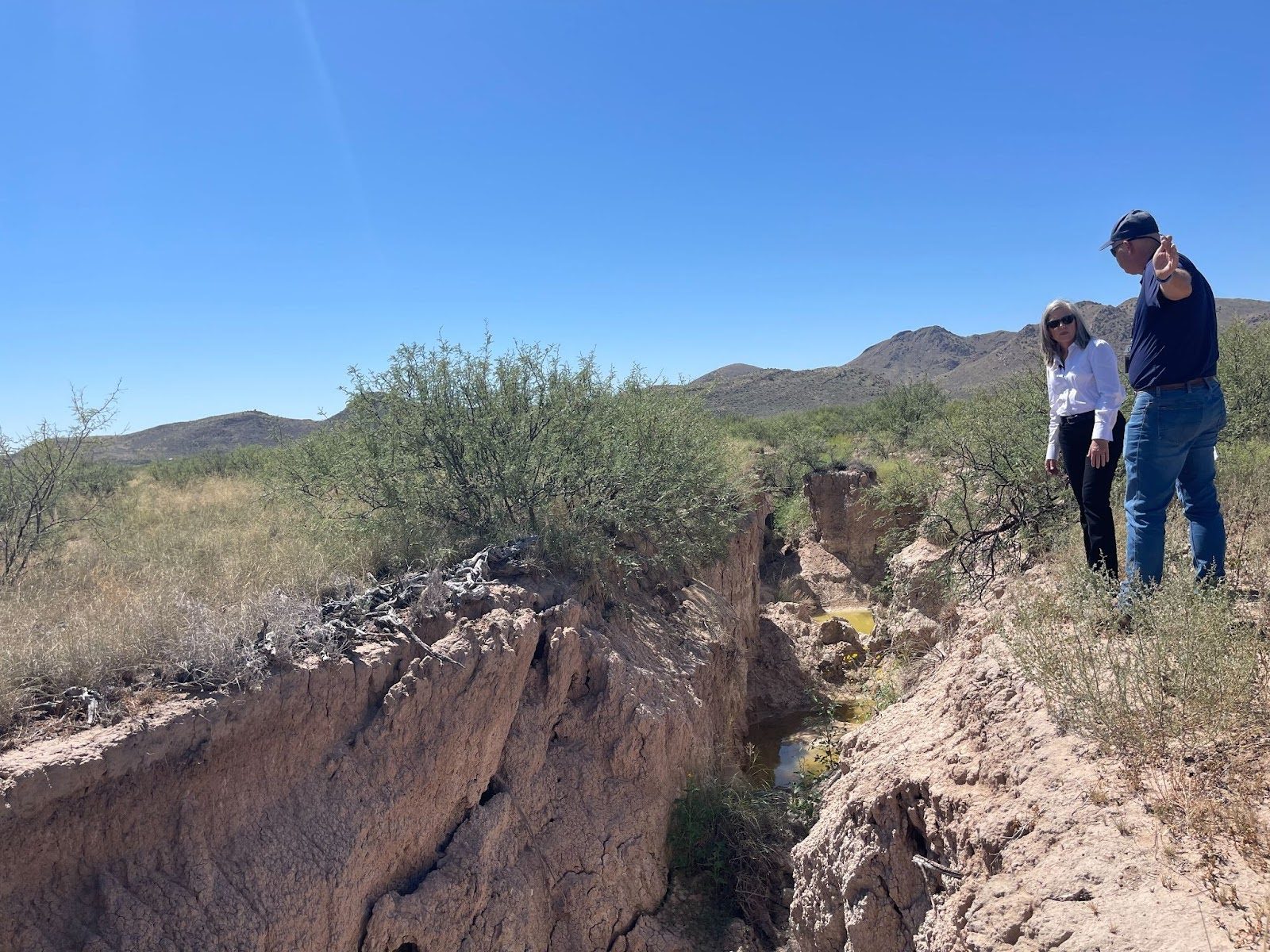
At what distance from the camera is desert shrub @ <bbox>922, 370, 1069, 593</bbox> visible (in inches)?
224

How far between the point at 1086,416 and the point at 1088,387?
17 cm

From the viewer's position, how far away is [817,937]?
389cm

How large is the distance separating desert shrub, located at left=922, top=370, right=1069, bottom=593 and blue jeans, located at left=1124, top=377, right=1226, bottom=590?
1881mm

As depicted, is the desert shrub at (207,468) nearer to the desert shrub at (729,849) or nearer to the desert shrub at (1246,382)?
the desert shrub at (729,849)

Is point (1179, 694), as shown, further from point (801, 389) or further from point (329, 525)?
point (801, 389)

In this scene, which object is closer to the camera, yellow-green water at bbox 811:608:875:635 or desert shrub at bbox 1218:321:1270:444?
desert shrub at bbox 1218:321:1270:444

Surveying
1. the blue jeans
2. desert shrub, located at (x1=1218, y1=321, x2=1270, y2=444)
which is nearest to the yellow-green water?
desert shrub, located at (x1=1218, y1=321, x2=1270, y2=444)

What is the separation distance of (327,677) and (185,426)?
59.8 metres

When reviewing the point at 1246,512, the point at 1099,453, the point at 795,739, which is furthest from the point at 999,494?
the point at 795,739

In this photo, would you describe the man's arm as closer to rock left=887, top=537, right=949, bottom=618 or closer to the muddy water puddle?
rock left=887, top=537, right=949, bottom=618

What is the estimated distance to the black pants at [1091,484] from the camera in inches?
151

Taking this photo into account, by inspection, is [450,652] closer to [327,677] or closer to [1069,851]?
[327,677]

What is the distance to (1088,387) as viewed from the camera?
391cm

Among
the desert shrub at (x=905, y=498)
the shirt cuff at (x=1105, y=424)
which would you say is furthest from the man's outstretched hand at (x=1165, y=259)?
the desert shrub at (x=905, y=498)
